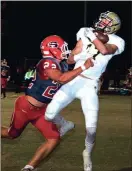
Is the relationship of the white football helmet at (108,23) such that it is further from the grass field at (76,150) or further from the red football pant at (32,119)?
the grass field at (76,150)

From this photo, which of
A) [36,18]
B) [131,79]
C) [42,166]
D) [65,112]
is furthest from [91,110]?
[36,18]

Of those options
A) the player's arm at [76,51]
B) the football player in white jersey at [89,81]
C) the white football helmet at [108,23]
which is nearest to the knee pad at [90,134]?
the football player in white jersey at [89,81]

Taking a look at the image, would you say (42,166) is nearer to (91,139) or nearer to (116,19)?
(91,139)

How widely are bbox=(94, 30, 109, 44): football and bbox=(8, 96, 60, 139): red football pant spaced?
1.05 m

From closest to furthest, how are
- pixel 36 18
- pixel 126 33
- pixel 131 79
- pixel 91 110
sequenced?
pixel 91 110 → pixel 131 79 → pixel 126 33 → pixel 36 18

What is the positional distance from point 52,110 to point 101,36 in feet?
3.37

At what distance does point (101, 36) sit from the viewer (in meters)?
5.12

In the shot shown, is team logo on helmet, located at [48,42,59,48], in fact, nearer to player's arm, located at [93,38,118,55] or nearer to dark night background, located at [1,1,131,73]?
player's arm, located at [93,38,118,55]

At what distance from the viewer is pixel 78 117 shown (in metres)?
11.2

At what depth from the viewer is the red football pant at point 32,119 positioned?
508 cm

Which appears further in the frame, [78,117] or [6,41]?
[6,41]

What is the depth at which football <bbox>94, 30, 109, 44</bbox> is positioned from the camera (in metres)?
5.11

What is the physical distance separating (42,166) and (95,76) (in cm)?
132

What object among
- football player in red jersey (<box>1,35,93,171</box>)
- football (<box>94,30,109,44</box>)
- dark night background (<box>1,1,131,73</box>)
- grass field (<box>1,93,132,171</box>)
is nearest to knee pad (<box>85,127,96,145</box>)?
football player in red jersey (<box>1,35,93,171</box>)
